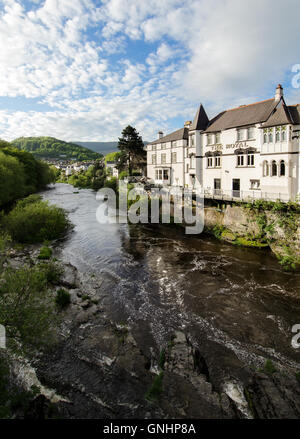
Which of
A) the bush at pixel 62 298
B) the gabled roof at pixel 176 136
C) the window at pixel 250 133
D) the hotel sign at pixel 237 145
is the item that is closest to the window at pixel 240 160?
the hotel sign at pixel 237 145

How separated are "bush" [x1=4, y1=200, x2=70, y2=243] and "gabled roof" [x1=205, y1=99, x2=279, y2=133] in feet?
79.6

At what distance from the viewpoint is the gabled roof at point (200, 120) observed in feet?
120

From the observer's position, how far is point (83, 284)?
19.1 meters

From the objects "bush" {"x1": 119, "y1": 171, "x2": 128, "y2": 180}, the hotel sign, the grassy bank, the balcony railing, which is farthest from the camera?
"bush" {"x1": 119, "y1": 171, "x2": 128, "y2": 180}

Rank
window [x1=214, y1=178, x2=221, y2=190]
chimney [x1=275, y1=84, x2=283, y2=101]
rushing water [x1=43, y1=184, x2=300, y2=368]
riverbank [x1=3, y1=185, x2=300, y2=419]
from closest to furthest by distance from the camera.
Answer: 1. riverbank [x1=3, y1=185, x2=300, y2=419]
2. rushing water [x1=43, y1=184, x2=300, y2=368]
3. chimney [x1=275, y1=84, x2=283, y2=101]
4. window [x1=214, y1=178, x2=221, y2=190]

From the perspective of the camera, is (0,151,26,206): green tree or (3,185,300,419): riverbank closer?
(3,185,300,419): riverbank

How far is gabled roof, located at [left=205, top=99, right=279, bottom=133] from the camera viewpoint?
1136 inches

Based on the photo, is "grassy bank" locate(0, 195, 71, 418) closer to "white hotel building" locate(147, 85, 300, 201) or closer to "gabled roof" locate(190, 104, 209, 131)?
"white hotel building" locate(147, 85, 300, 201)

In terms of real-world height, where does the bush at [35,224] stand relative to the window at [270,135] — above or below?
below

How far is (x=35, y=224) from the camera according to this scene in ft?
98.9

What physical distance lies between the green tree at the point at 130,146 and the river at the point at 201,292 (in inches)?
1234

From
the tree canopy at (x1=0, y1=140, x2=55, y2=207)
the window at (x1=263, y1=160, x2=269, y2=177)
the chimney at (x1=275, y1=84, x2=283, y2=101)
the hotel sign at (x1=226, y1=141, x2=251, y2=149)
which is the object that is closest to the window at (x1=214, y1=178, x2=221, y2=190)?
the hotel sign at (x1=226, y1=141, x2=251, y2=149)

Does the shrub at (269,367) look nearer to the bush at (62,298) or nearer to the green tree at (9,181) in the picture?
the bush at (62,298)
